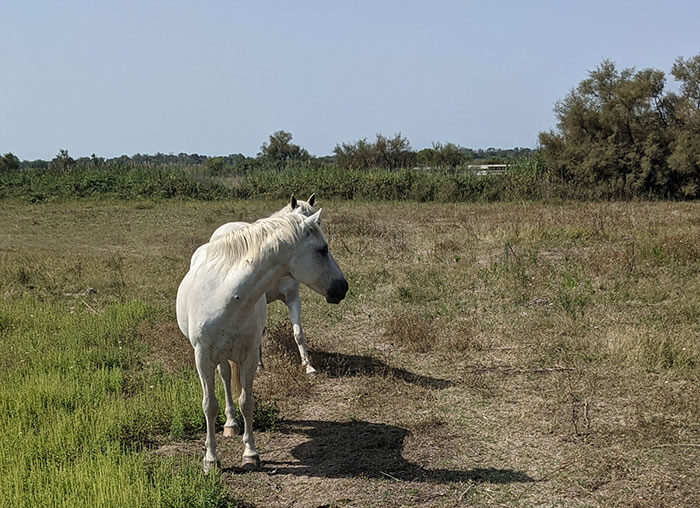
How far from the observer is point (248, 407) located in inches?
191

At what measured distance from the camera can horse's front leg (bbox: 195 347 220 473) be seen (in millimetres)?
4621

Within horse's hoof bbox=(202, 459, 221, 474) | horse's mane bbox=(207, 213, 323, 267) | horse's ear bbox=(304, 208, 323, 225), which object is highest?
horse's ear bbox=(304, 208, 323, 225)

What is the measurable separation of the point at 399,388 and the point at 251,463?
2015 millimetres

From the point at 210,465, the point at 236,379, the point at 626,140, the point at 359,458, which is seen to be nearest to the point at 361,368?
the point at 236,379

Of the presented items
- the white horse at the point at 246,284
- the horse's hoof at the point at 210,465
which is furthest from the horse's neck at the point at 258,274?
the horse's hoof at the point at 210,465

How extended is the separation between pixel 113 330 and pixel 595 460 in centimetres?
598

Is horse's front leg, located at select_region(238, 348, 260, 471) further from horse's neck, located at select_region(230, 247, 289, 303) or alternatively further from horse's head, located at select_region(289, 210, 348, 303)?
horse's head, located at select_region(289, 210, 348, 303)

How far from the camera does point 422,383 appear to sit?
650cm

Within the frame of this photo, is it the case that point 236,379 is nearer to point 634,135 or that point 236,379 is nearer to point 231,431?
point 231,431

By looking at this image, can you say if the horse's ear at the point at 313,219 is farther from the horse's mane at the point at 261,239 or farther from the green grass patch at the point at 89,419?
the green grass patch at the point at 89,419

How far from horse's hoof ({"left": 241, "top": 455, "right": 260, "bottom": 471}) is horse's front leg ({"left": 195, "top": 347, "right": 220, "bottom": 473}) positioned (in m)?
0.19

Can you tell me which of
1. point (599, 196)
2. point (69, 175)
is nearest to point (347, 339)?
point (599, 196)

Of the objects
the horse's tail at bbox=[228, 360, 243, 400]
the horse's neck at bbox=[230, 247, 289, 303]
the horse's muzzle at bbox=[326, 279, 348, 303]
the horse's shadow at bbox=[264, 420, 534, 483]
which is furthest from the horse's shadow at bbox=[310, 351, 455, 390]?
the horse's neck at bbox=[230, 247, 289, 303]

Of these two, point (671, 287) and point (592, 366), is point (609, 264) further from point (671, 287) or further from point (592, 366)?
point (592, 366)
